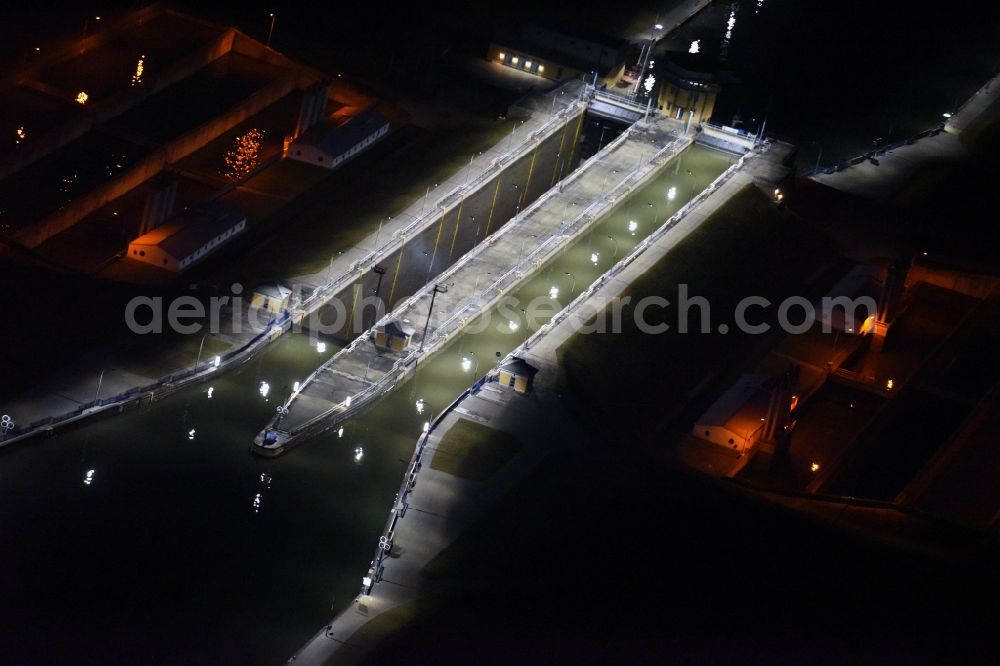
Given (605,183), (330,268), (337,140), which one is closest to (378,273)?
(330,268)

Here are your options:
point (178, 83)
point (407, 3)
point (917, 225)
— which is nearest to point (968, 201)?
point (917, 225)

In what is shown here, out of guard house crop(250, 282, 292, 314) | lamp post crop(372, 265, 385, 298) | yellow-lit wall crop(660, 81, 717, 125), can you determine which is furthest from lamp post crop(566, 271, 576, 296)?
yellow-lit wall crop(660, 81, 717, 125)

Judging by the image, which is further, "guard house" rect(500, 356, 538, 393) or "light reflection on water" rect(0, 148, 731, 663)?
"guard house" rect(500, 356, 538, 393)

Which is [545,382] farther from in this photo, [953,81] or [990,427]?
[953,81]

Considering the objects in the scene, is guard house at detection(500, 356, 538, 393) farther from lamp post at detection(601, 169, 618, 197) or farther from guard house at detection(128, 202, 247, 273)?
lamp post at detection(601, 169, 618, 197)

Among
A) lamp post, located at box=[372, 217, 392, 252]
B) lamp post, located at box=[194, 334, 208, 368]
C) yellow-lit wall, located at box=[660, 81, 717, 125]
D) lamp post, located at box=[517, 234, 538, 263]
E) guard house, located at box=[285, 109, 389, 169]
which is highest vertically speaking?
yellow-lit wall, located at box=[660, 81, 717, 125]
